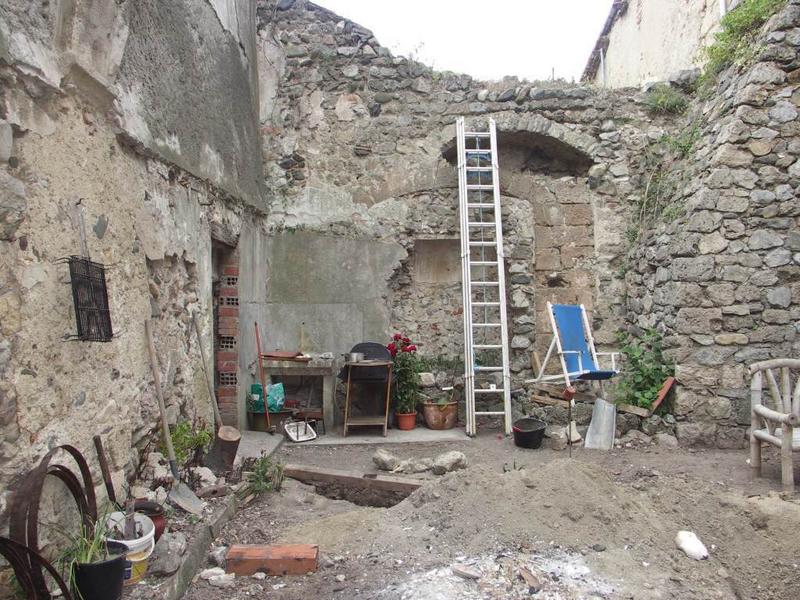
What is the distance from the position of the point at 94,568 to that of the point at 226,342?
3413 mm

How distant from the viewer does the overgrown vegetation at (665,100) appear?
6.50 meters

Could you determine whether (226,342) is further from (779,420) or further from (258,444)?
(779,420)

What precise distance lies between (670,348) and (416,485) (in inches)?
108

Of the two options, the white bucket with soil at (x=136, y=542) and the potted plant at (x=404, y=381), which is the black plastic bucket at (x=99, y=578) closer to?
the white bucket with soil at (x=136, y=542)

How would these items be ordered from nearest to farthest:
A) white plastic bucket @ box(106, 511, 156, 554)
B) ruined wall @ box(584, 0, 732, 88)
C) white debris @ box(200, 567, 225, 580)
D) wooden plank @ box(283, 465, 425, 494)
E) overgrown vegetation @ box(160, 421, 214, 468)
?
white plastic bucket @ box(106, 511, 156, 554) < white debris @ box(200, 567, 225, 580) < overgrown vegetation @ box(160, 421, 214, 468) < wooden plank @ box(283, 465, 425, 494) < ruined wall @ box(584, 0, 732, 88)

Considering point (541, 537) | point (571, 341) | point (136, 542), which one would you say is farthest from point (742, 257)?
point (136, 542)

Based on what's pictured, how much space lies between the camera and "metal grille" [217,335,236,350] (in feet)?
17.7

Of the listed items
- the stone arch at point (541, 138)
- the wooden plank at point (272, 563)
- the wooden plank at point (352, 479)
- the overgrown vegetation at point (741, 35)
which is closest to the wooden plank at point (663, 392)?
the wooden plank at point (352, 479)

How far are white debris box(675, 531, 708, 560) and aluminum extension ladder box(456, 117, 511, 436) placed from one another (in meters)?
2.84

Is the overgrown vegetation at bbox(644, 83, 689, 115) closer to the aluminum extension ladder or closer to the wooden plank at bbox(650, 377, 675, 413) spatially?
the aluminum extension ladder

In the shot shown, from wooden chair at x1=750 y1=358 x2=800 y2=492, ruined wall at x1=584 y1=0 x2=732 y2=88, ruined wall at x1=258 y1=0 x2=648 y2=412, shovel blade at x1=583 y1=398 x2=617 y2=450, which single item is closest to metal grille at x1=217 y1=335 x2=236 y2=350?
ruined wall at x1=258 y1=0 x2=648 y2=412

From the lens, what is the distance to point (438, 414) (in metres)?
6.09

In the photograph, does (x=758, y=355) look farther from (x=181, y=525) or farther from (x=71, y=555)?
(x=71, y=555)

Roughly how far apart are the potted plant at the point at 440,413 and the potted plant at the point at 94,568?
404 cm
